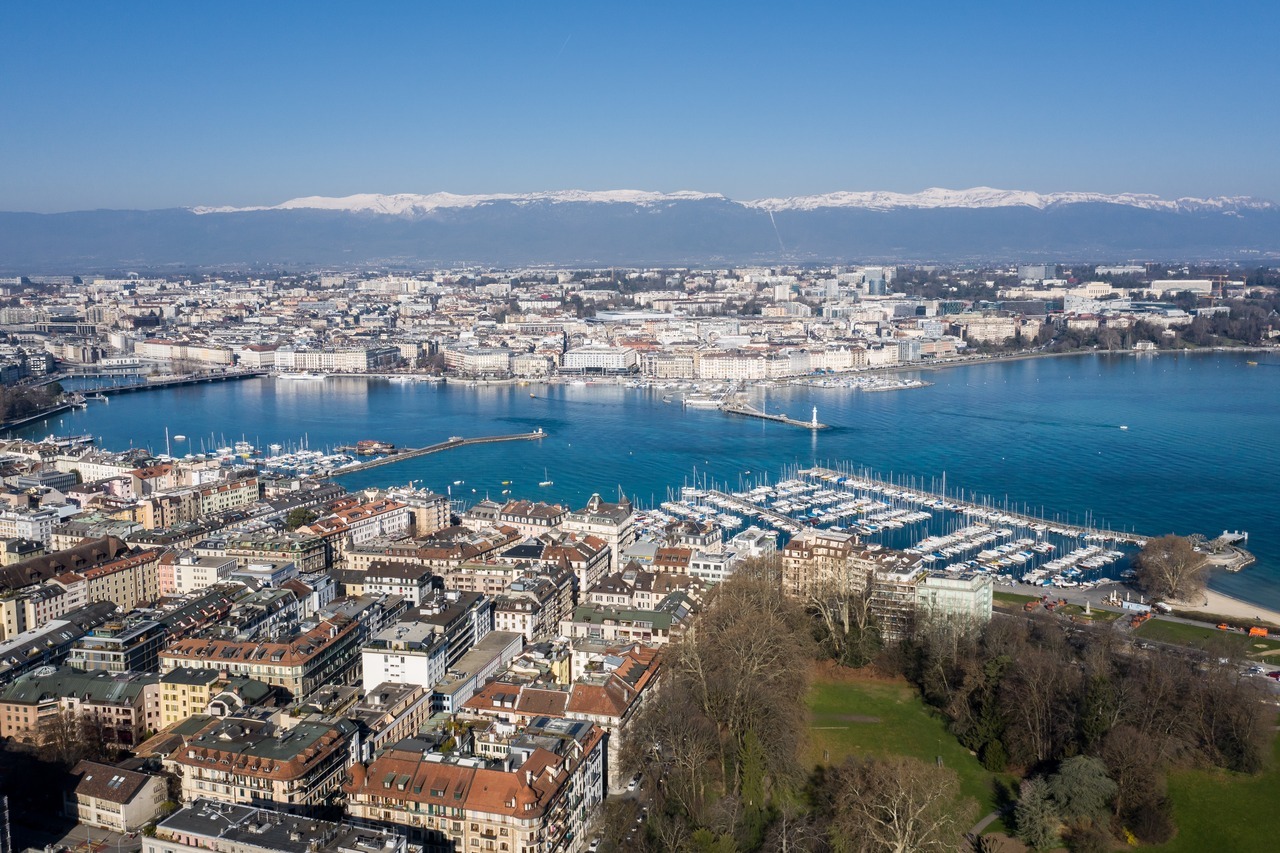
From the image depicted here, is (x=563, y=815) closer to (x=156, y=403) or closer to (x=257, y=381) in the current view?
(x=156, y=403)

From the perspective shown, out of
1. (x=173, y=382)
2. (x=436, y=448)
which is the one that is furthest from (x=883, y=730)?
(x=173, y=382)

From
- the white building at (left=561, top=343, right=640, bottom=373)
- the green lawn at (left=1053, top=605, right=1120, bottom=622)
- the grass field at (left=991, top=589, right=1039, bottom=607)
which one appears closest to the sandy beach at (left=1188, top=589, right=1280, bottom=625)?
the green lawn at (left=1053, top=605, right=1120, bottom=622)

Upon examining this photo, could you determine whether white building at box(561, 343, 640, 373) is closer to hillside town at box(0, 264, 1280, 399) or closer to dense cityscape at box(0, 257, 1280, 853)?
hillside town at box(0, 264, 1280, 399)

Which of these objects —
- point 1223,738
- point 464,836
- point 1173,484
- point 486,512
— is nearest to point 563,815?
point 464,836

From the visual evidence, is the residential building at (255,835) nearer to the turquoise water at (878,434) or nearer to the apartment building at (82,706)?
the apartment building at (82,706)

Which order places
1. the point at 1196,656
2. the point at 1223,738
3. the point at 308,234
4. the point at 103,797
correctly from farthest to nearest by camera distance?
the point at 308,234 → the point at 1196,656 → the point at 1223,738 → the point at 103,797

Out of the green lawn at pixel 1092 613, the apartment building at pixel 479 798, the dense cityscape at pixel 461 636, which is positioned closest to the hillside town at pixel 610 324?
the dense cityscape at pixel 461 636
